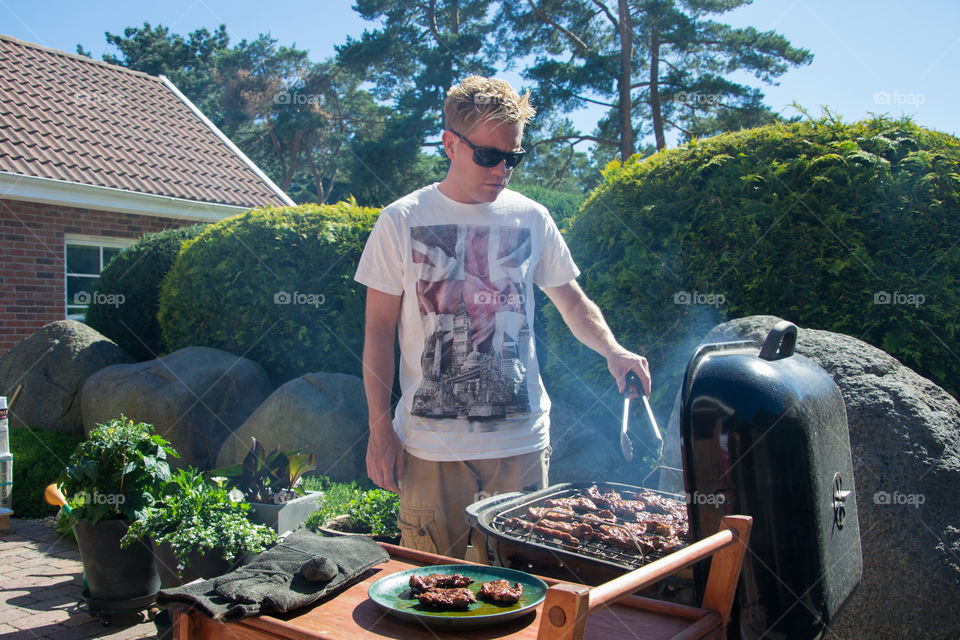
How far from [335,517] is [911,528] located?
10.1ft

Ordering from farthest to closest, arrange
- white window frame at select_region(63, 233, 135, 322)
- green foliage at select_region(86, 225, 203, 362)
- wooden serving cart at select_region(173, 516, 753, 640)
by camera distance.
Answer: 1. white window frame at select_region(63, 233, 135, 322)
2. green foliage at select_region(86, 225, 203, 362)
3. wooden serving cart at select_region(173, 516, 753, 640)

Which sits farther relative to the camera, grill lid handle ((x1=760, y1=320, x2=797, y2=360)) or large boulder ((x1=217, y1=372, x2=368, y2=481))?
large boulder ((x1=217, y1=372, x2=368, y2=481))

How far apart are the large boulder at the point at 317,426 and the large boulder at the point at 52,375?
2.15 m

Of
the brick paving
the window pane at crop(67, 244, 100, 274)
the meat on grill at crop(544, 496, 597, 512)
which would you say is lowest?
the brick paving

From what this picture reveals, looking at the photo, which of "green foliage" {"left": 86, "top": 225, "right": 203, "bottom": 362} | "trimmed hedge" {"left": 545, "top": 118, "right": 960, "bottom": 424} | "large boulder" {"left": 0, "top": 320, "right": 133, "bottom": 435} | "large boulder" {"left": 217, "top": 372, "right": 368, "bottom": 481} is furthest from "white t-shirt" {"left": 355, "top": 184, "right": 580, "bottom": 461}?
"green foliage" {"left": 86, "top": 225, "right": 203, "bottom": 362}

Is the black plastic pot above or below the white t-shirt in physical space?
below

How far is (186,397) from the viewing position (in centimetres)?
656

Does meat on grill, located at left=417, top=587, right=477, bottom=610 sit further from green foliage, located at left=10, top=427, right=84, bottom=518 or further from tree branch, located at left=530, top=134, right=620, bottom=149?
tree branch, located at left=530, top=134, right=620, bottom=149

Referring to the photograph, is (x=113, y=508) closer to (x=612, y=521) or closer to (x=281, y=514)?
(x=281, y=514)

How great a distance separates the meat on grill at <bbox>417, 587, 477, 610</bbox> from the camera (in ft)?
5.50

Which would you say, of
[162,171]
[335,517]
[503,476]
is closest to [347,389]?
[335,517]

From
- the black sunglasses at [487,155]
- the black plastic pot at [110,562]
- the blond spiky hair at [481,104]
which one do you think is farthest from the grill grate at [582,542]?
the black plastic pot at [110,562]

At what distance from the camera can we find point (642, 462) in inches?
179

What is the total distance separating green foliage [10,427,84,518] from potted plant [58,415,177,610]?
2.74 meters
